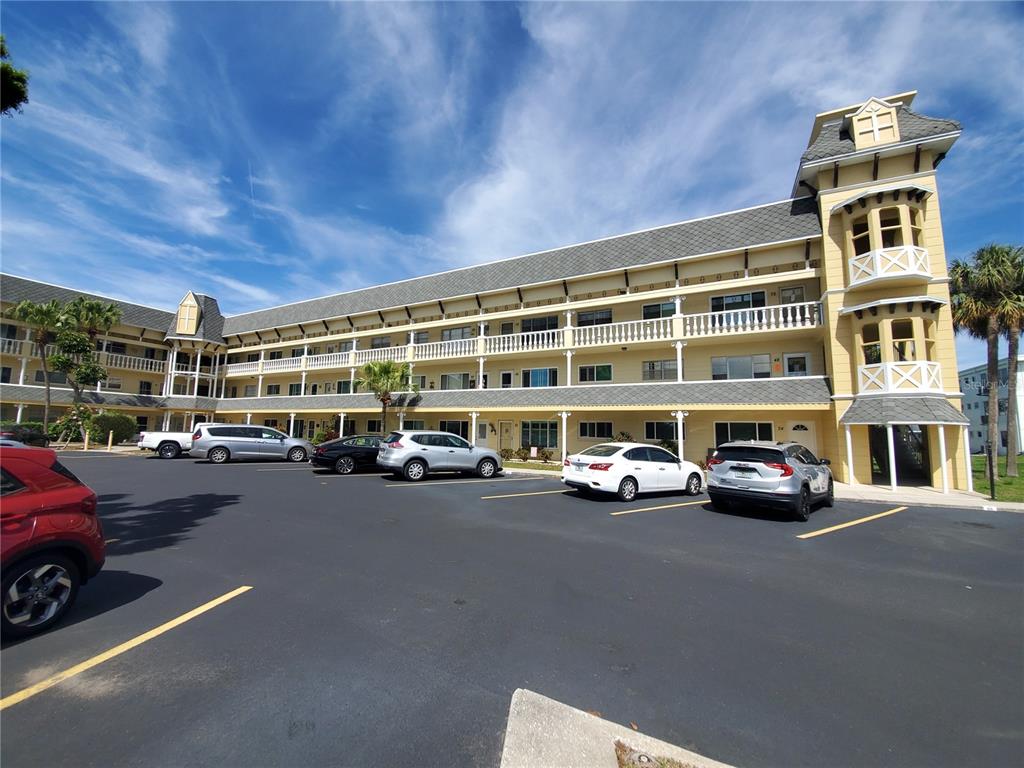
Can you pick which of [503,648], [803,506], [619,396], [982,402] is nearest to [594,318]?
[619,396]

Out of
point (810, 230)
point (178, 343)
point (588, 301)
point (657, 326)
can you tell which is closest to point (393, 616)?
point (657, 326)

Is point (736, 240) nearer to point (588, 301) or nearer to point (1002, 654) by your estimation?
point (588, 301)

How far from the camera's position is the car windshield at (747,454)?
9984 millimetres

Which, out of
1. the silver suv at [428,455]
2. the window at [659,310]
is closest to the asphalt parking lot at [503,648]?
the silver suv at [428,455]

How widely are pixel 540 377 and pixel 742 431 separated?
10.4 metres

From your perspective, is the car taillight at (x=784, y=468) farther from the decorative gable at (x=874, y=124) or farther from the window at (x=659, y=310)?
the decorative gable at (x=874, y=124)

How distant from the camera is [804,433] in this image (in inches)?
714

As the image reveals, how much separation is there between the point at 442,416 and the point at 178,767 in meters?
25.1

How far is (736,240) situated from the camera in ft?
64.6

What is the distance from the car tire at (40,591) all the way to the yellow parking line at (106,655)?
85 cm

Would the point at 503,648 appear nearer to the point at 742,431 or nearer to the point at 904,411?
the point at 904,411

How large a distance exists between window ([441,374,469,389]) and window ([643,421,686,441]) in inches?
446

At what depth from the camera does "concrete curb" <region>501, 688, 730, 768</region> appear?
7.99 ft

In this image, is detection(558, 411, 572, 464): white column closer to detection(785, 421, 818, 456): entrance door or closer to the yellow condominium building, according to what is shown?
the yellow condominium building
